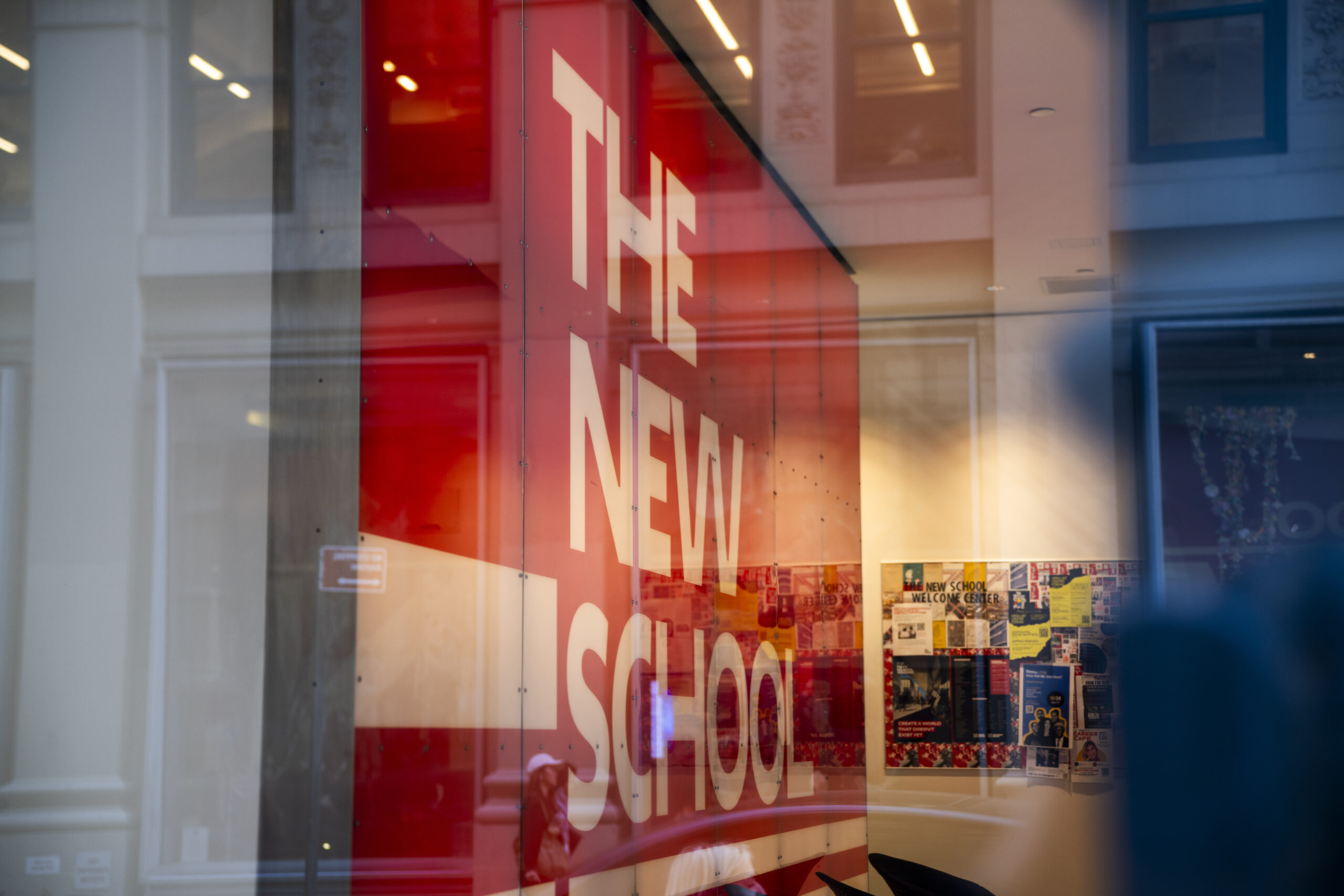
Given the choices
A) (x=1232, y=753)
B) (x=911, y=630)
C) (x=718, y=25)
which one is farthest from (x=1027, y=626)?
(x=1232, y=753)

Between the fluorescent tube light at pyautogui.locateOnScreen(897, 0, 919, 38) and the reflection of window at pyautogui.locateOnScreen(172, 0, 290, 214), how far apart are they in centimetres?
248

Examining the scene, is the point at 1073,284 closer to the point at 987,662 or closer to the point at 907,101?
the point at 907,101

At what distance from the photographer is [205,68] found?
1.67m

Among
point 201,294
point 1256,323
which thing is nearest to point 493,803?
point 201,294

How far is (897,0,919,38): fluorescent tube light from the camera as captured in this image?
11.9 ft

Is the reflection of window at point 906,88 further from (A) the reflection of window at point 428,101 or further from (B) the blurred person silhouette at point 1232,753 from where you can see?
(B) the blurred person silhouette at point 1232,753

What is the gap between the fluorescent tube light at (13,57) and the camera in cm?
151

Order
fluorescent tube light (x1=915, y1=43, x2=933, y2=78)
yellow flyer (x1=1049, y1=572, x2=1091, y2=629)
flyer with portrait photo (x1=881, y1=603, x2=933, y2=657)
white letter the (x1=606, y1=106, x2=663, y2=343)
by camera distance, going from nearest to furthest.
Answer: white letter the (x1=606, y1=106, x2=663, y2=343)
fluorescent tube light (x1=915, y1=43, x2=933, y2=78)
yellow flyer (x1=1049, y1=572, x2=1091, y2=629)
flyer with portrait photo (x1=881, y1=603, x2=933, y2=657)

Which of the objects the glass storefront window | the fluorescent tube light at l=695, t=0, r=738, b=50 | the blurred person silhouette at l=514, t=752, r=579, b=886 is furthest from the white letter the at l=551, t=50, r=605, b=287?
the blurred person silhouette at l=514, t=752, r=579, b=886

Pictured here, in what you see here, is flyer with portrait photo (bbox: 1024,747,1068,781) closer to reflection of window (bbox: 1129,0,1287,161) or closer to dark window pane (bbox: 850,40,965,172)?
dark window pane (bbox: 850,40,965,172)

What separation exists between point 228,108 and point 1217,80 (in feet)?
7.35

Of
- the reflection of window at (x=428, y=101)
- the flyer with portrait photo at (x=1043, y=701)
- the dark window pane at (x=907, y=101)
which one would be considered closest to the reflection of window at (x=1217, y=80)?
the dark window pane at (x=907, y=101)

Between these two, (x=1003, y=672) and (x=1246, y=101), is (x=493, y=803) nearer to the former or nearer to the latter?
(x=1246, y=101)

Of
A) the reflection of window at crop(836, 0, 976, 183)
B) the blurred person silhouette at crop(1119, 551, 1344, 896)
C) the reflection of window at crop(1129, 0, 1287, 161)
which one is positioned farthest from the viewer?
the reflection of window at crop(836, 0, 976, 183)
